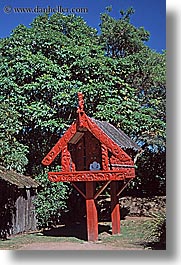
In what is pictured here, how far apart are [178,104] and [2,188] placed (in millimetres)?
1124

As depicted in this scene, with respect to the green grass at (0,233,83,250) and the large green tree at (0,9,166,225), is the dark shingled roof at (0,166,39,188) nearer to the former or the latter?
the large green tree at (0,9,166,225)

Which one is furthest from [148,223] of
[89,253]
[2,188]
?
[2,188]

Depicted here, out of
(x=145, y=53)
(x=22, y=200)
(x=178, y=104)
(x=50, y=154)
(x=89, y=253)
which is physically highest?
(x=145, y=53)

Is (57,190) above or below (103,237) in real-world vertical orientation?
above

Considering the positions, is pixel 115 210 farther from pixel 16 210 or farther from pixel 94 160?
pixel 16 210

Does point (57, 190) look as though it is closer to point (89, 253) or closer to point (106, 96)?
point (89, 253)

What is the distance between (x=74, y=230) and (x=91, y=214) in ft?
0.45

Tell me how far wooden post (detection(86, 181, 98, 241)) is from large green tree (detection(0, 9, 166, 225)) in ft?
1.02

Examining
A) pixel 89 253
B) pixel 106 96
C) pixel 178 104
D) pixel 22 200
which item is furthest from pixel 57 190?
pixel 178 104

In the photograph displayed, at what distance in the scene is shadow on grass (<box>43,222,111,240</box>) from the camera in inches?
114

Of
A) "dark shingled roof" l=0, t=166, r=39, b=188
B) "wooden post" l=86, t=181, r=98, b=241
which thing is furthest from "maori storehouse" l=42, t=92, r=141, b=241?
"dark shingled roof" l=0, t=166, r=39, b=188

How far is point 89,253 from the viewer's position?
2.82 meters

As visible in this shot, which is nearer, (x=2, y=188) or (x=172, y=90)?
(x=172, y=90)

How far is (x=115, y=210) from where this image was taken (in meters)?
2.92
